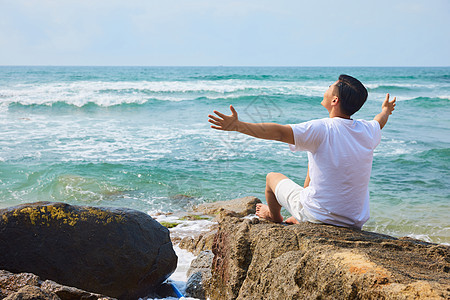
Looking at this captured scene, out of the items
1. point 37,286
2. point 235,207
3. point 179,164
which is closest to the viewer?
point 37,286

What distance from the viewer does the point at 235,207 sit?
6.61 metres

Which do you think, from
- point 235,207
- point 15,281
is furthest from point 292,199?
point 235,207

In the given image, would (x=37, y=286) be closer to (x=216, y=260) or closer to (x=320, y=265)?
(x=216, y=260)

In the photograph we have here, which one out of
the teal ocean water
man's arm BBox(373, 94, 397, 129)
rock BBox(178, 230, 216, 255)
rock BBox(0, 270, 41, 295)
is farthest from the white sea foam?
rock BBox(0, 270, 41, 295)

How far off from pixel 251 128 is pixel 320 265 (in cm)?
102

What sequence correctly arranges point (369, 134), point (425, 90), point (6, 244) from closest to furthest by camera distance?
point (369, 134) < point (6, 244) < point (425, 90)

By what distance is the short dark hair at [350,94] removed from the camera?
2.97 meters

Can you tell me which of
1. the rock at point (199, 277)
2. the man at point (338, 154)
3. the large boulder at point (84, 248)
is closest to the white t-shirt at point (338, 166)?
the man at point (338, 154)

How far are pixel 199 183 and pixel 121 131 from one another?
6.66m

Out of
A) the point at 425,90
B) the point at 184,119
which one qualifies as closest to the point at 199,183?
the point at 184,119

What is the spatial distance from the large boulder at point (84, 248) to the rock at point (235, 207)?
8.75 ft

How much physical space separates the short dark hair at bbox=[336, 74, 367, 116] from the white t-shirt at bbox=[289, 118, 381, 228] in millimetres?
141

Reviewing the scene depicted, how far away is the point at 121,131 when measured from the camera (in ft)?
47.0

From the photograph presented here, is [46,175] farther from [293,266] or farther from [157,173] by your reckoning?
[293,266]
